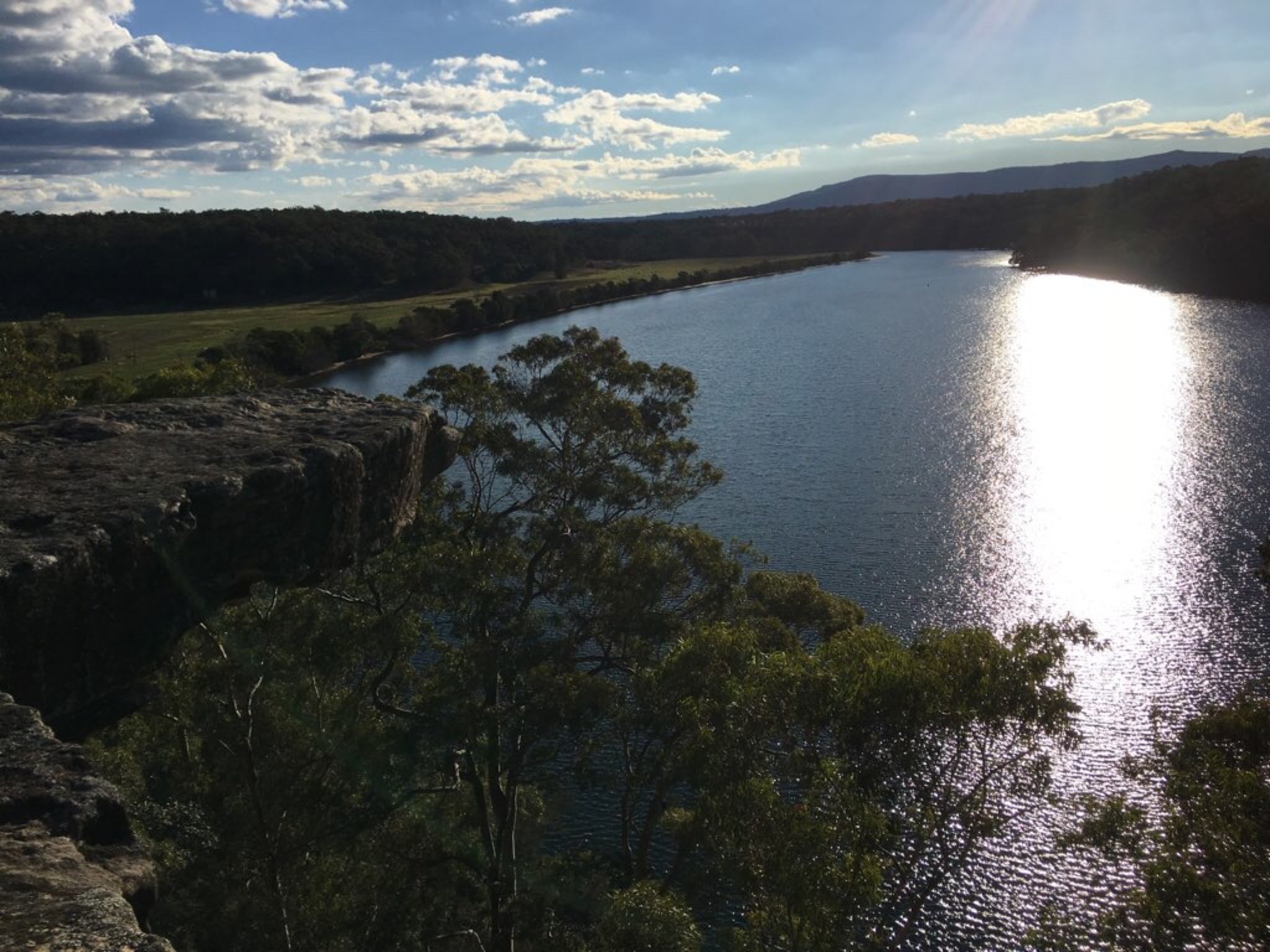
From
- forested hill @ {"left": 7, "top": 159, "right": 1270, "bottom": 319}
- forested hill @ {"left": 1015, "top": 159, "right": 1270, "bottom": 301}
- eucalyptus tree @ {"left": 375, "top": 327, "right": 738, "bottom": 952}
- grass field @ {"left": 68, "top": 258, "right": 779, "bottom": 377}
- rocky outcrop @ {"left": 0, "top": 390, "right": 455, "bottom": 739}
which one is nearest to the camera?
rocky outcrop @ {"left": 0, "top": 390, "right": 455, "bottom": 739}

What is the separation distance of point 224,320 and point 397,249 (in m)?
38.7

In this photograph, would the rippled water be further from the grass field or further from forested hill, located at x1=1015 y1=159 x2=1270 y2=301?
forested hill, located at x1=1015 y1=159 x2=1270 y2=301

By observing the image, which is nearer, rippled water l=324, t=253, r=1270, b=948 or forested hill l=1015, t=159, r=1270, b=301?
rippled water l=324, t=253, r=1270, b=948

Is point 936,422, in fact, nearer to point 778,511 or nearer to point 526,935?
point 778,511

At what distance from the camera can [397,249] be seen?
12800 centimetres

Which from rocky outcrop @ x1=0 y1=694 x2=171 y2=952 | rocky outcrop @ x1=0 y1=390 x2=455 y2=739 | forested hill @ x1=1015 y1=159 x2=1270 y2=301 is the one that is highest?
forested hill @ x1=1015 y1=159 x2=1270 y2=301

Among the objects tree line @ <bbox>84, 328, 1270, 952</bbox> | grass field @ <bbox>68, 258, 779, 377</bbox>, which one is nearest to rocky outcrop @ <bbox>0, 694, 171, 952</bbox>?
tree line @ <bbox>84, 328, 1270, 952</bbox>

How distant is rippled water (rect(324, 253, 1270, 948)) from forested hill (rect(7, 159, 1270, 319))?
18.9 m

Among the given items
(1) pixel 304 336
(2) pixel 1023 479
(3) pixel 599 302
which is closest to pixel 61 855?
(2) pixel 1023 479

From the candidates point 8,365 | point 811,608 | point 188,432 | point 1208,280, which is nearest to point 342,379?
point 8,365

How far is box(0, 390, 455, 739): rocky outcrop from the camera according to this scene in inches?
A: 297

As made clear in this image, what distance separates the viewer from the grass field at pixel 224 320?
68.5m

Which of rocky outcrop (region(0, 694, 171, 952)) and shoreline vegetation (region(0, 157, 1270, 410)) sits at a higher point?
shoreline vegetation (region(0, 157, 1270, 410))

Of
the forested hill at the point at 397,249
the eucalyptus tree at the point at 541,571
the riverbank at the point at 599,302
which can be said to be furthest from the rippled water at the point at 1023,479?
the forested hill at the point at 397,249
